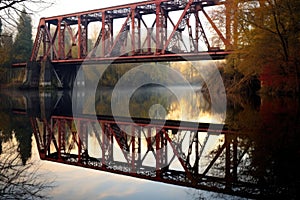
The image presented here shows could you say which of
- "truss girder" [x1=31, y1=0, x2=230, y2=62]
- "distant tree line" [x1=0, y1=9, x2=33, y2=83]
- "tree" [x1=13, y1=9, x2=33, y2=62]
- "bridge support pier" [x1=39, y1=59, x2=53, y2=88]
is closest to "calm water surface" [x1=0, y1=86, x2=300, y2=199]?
"truss girder" [x1=31, y1=0, x2=230, y2=62]

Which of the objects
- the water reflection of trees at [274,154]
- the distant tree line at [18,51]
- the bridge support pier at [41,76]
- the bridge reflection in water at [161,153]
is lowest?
the bridge reflection in water at [161,153]

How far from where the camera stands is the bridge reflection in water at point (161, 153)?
6.70 m

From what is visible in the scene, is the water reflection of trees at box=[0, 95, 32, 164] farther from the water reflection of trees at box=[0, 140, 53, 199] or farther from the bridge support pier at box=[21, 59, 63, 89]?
the bridge support pier at box=[21, 59, 63, 89]

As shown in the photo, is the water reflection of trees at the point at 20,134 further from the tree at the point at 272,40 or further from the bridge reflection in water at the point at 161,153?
the tree at the point at 272,40

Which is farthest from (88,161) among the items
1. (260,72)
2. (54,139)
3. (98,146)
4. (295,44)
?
(260,72)

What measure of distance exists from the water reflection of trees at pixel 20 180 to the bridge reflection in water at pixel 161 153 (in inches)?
37.3

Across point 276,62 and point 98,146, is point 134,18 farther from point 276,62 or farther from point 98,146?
point 98,146

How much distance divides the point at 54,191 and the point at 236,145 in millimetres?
5451

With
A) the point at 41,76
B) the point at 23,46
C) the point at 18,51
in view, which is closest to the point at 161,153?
the point at 41,76

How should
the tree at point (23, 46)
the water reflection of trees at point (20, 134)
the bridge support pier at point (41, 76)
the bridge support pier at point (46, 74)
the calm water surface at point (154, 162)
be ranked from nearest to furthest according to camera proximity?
the calm water surface at point (154, 162) < the water reflection of trees at point (20, 134) < the bridge support pier at point (46, 74) < the bridge support pier at point (41, 76) < the tree at point (23, 46)

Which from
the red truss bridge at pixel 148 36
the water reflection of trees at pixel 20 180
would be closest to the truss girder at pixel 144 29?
the red truss bridge at pixel 148 36

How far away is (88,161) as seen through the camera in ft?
27.9

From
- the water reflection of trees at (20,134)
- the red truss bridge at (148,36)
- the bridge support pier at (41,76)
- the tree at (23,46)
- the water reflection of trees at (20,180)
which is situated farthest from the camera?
the tree at (23,46)

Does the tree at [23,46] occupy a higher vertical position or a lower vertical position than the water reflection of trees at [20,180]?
higher
